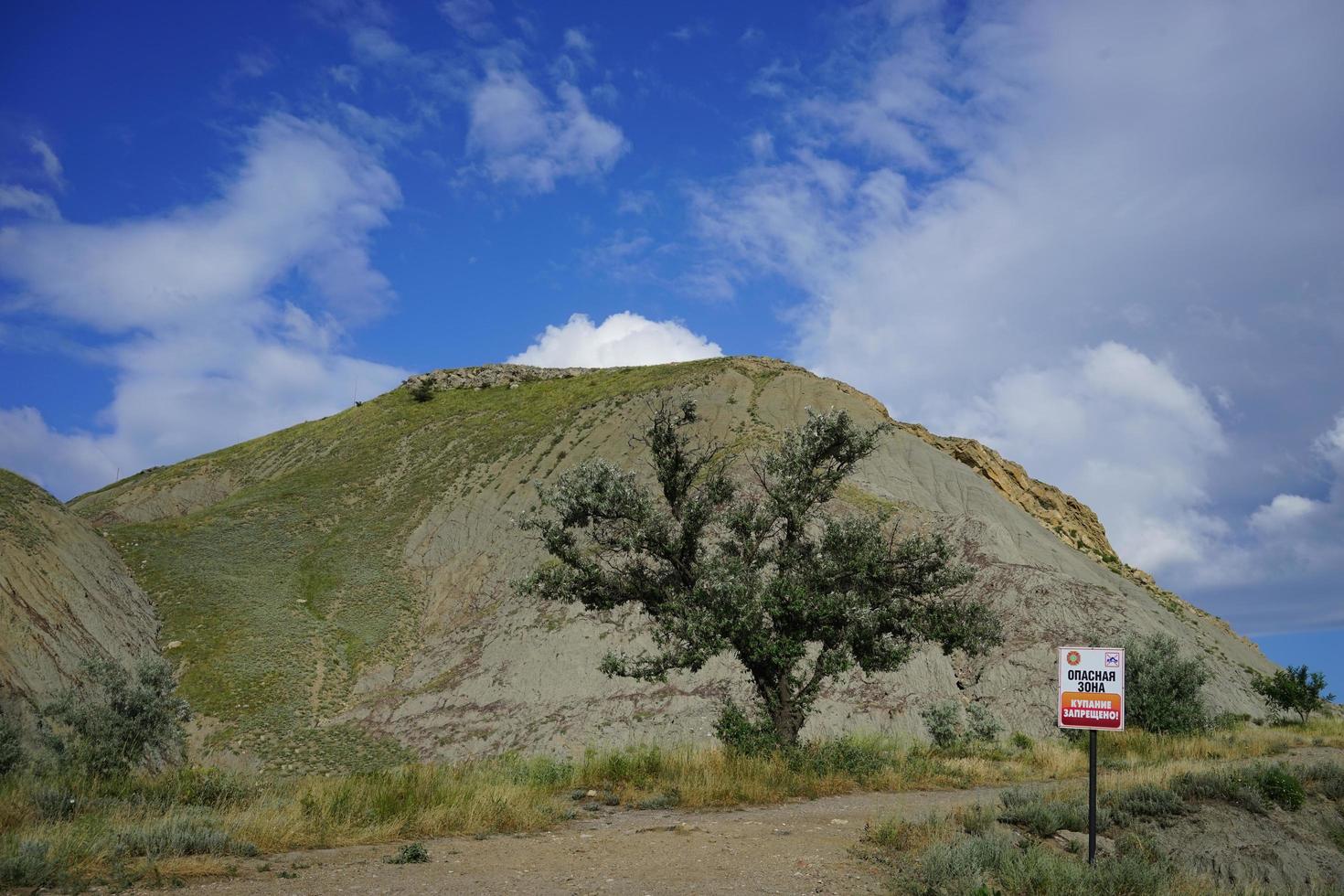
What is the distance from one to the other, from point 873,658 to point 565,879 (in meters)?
10.4

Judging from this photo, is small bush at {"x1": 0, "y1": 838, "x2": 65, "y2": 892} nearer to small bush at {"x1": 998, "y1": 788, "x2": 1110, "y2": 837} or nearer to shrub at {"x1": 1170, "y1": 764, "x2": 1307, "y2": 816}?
small bush at {"x1": 998, "y1": 788, "x2": 1110, "y2": 837}

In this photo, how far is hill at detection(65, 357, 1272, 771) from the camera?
3759cm

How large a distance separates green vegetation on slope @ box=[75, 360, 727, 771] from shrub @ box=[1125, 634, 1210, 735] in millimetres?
30146

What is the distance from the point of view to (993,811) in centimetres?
1283

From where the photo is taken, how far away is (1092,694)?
415 inches

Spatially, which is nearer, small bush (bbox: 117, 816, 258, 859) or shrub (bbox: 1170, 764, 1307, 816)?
small bush (bbox: 117, 816, 258, 859)

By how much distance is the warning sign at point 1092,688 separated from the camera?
10.4 metres

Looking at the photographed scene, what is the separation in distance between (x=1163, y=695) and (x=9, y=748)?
32446 mm

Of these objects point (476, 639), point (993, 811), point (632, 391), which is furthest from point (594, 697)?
point (632, 391)

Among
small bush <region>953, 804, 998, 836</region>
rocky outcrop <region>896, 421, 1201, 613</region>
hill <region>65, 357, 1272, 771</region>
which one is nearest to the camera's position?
small bush <region>953, 804, 998, 836</region>

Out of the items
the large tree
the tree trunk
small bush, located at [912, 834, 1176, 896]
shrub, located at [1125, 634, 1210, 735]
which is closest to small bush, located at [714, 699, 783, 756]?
the tree trunk

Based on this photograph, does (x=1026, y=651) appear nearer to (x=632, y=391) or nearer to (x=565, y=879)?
(x=565, y=879)

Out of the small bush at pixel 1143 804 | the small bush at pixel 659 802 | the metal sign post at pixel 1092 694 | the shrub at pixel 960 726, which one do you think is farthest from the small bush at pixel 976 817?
the shrub at pixel 960 726

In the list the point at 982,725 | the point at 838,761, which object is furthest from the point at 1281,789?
the point at 982,725
